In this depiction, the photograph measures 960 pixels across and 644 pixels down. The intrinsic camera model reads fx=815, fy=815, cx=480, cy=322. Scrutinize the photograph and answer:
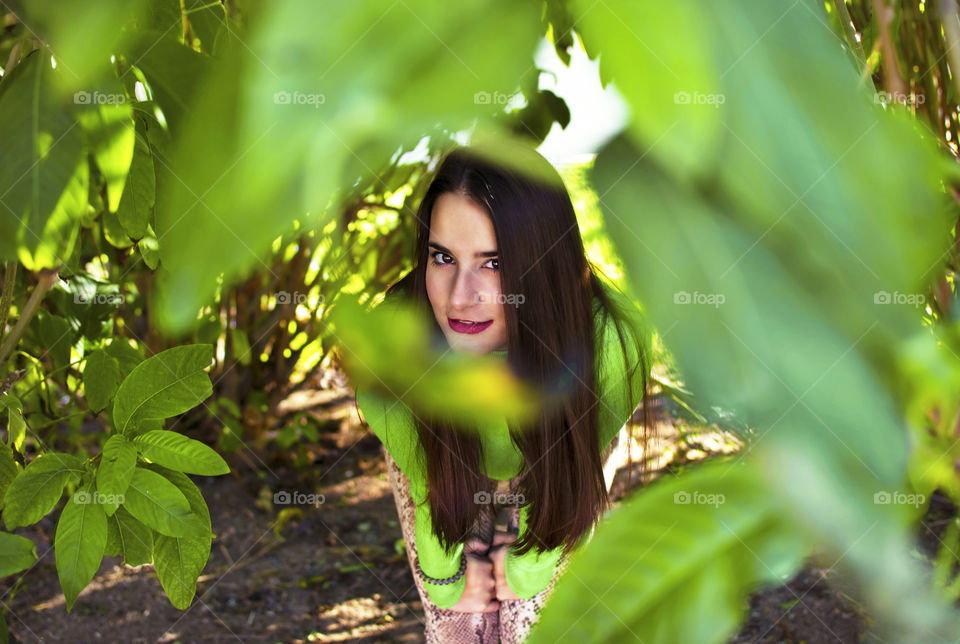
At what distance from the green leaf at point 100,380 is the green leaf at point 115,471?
19 centimetres

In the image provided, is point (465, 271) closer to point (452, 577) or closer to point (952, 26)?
point (952, 26)

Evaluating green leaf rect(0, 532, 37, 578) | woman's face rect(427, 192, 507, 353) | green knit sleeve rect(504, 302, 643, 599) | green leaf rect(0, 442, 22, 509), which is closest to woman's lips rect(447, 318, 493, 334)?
woman's face rect(427, 192, 507, 353)

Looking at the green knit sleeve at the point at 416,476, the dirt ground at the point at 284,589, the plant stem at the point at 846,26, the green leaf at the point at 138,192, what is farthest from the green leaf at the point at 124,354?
the dirt ground at the point at 284,589

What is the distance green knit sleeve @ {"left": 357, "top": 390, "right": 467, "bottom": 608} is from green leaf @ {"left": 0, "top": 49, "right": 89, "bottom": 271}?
715 mm

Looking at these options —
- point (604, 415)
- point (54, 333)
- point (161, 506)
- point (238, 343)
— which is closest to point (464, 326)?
point (604, 415)

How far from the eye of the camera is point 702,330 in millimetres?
127

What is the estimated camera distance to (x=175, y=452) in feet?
1.95

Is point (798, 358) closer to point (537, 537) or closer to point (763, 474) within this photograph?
point (763, 474)

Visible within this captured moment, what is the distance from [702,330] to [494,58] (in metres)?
0.05

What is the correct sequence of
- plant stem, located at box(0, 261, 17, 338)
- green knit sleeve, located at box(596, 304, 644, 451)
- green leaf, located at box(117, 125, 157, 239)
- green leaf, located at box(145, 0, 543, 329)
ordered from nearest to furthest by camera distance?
green leaf, located at box(145, 0, 543, 329) → green leaf, located at box(117, 125, 157, 239) → plant stem, located at box(0, 261, 17, 338) → green knit sleeve, located at box(596, 304, 644, 451)

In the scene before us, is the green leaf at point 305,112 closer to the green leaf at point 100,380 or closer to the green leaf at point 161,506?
the green leaf at point 161,506

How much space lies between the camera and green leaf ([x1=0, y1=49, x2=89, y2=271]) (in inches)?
9.9

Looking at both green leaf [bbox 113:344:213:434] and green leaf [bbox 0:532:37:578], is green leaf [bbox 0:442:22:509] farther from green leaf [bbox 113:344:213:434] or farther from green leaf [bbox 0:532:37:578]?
green leaf [bbox 0:532:37:578]

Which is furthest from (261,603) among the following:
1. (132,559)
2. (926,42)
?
(926,42)
